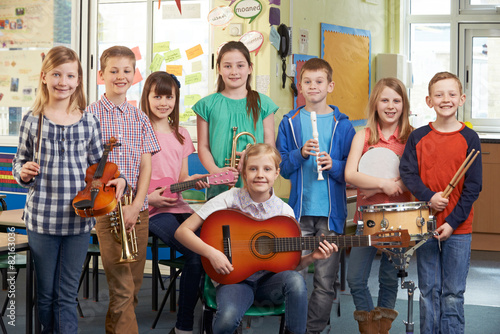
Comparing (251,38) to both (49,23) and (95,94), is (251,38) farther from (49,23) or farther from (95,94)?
(49,23)

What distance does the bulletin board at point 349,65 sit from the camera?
5.36m

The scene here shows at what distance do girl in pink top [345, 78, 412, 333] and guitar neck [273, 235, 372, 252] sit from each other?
419mm

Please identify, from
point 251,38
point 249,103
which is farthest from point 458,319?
point 251,38

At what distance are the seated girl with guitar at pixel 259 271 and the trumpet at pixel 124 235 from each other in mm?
228

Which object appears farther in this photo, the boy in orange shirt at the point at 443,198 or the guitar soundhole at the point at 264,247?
the boy in orange shirt at the point at 443,198

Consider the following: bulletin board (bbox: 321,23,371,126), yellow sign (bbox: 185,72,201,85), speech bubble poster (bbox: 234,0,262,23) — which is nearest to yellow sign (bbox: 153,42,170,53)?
yellow sign (bbox: 185,72,201,85)

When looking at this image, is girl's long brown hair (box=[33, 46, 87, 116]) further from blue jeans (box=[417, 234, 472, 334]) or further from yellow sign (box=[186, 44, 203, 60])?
yellow sign (box=[186, 44, 203, 60])

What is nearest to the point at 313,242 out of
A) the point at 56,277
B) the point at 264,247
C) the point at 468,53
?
the point at 264,247

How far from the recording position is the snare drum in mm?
2410

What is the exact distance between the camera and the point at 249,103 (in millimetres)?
2973

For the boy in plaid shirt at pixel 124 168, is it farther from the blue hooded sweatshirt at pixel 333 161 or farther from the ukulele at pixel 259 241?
the blue hooded sweatshirt at pixel 333 161

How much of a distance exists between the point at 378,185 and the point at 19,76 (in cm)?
363

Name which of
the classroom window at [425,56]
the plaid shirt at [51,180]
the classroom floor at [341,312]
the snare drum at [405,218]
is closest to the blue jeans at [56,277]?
the plaid shirt at [51,180]

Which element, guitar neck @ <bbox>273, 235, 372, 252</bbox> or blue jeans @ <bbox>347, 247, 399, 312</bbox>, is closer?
guitar neck @ <bbox>273, 235, 372, 252</bbox>
